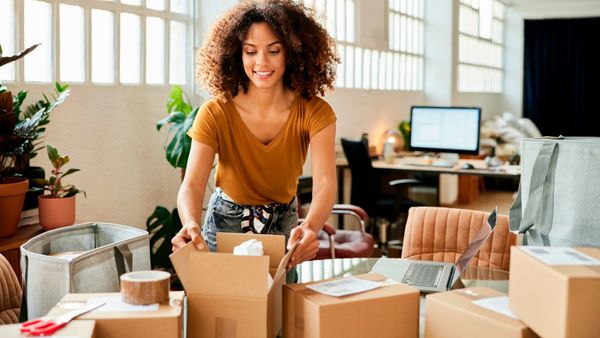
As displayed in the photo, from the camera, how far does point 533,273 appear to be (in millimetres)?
1496

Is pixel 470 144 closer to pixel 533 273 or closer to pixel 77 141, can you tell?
pixel 77 141

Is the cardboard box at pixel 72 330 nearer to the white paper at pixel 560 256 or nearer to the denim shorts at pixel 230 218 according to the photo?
the white paper at pixel 560 256

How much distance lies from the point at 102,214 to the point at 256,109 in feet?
5.95

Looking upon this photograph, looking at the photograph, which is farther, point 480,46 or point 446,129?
point 480,46

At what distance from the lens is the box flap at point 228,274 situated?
153cm

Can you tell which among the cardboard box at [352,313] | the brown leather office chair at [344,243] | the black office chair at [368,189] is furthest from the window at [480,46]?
the cardboard box at [352,313]

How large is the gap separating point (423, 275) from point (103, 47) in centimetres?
232

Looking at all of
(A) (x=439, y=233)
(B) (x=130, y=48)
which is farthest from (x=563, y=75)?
(A) (x=439, y=233)

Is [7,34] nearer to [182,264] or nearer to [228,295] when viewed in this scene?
[182,264]

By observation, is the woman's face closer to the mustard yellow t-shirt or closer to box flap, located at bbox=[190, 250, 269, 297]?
the mustard yellow t-shirt

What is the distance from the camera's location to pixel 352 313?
1563 mm

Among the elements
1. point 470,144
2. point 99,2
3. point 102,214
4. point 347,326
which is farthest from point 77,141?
point 470,144

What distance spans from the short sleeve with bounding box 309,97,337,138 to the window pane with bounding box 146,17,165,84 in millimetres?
2111

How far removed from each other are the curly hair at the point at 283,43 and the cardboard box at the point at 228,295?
97 centimetres
